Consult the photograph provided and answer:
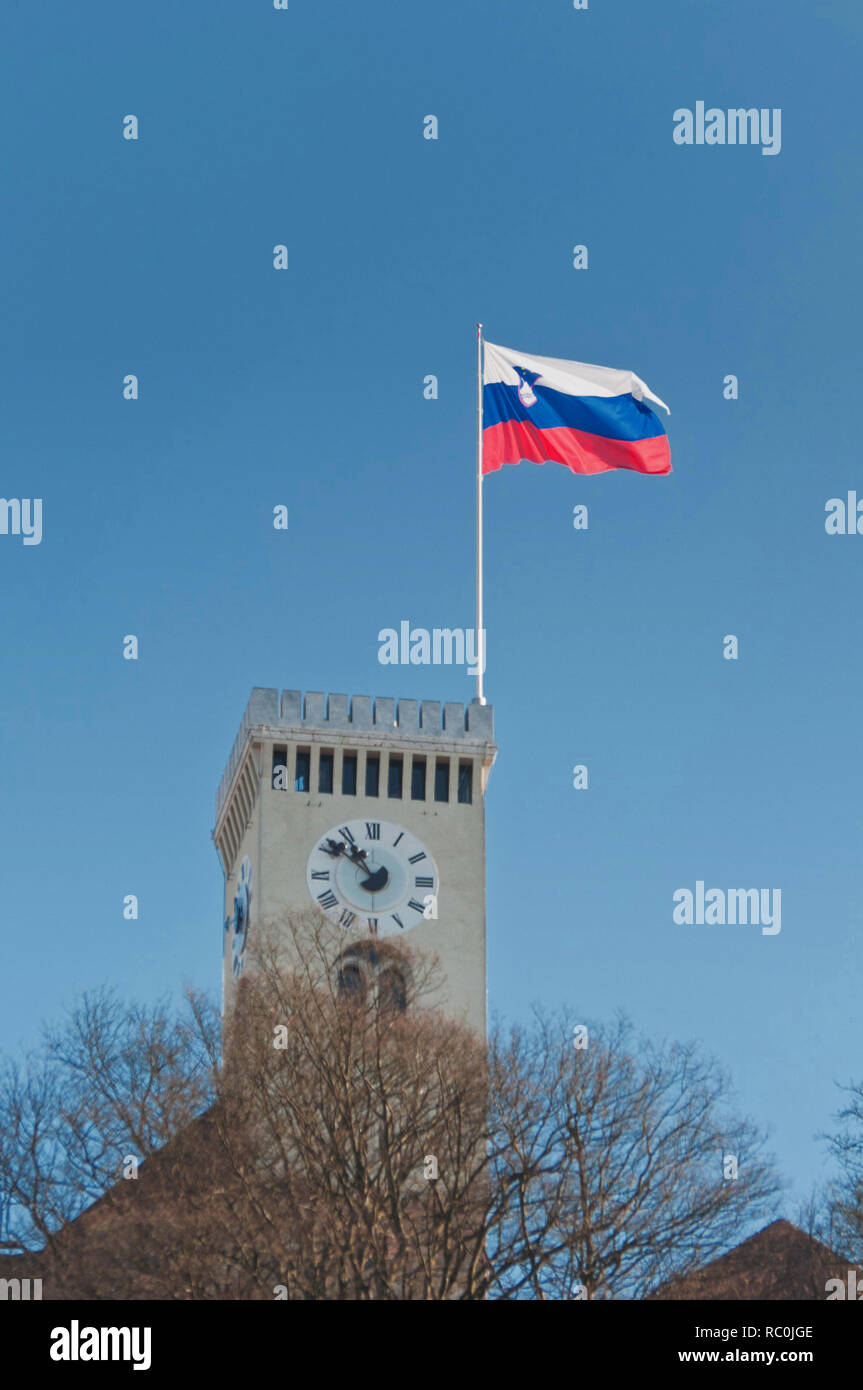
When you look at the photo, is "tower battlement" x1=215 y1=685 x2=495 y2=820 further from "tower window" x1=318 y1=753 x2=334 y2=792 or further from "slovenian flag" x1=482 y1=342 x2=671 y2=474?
"slovenian flag" x1=482 y1=342 x2=671 y2=474

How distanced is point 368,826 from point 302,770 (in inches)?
101

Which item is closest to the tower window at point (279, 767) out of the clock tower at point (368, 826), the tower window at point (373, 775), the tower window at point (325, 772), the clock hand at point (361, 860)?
the clock tower at point (368, 826)

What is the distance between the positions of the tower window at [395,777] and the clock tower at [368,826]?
29mm

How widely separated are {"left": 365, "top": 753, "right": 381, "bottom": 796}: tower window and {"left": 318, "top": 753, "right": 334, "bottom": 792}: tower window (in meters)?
1.03

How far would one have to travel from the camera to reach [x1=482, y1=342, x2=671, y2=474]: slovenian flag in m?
64.9

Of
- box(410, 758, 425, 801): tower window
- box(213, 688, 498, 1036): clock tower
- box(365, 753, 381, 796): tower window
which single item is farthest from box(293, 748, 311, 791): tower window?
box(410, 758, 425, 801): tower window

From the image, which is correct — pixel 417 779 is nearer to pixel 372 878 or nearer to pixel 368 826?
pixel 368 826

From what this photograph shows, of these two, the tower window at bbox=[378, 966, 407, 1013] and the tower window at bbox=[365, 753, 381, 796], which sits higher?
the tower window at bbox=[365, 753, 381, 796]

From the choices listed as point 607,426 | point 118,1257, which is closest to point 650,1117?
point 118,1257

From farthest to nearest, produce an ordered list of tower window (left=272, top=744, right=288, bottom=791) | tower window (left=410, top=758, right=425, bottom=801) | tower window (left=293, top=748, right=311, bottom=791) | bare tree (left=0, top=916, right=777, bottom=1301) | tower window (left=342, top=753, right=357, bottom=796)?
tower window (left=410, top=758, right=425, bottom=801) → tower window (left=342, top=753, right=357, bottom=796) → tower window (left=293, top=748, right=311, bottom=791) → tower window (left=272, top=744, right=288, bottom=791) → bare tree (left=0, top=916, right=777, bottom=1301)

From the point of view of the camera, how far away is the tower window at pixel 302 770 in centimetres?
6856

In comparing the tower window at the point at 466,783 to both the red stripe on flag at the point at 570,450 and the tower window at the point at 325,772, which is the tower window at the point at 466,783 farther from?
the red stripe on flag at the point at 570,450

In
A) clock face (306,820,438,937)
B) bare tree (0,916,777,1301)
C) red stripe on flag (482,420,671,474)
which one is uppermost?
red stripe on flag (482,420,671,474)
